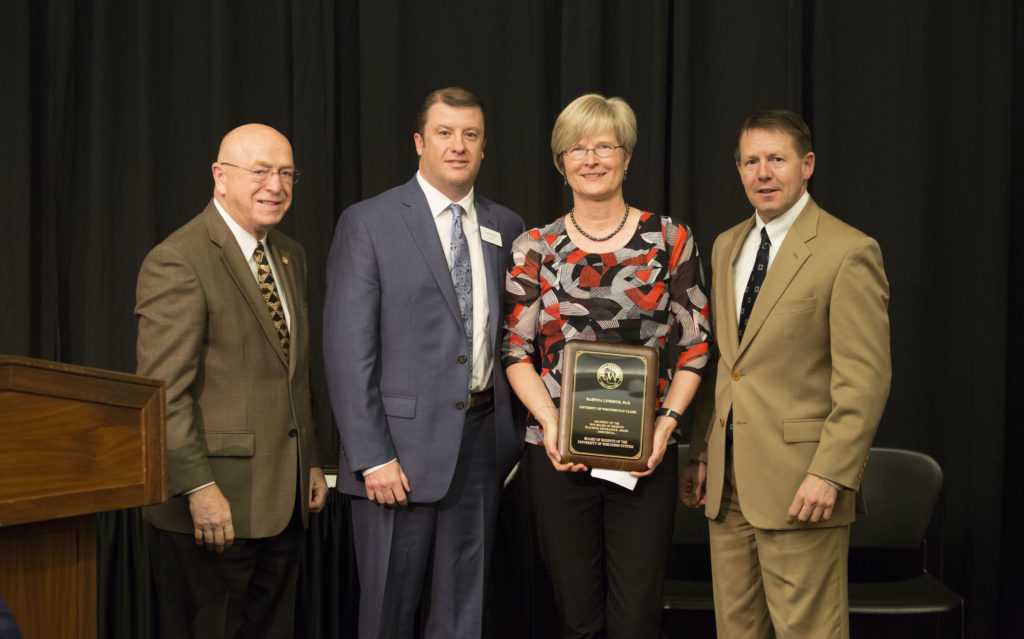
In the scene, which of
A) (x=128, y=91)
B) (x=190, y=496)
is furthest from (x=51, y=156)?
(x=190, y=496)

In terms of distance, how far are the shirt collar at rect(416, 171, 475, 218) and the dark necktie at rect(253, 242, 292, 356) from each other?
1.70 feet

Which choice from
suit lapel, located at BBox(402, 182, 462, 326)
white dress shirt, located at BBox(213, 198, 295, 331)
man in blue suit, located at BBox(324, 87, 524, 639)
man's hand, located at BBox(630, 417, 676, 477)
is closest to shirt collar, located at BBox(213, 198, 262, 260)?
white dress shirt, located at BBox(213, 198, 295, 331)

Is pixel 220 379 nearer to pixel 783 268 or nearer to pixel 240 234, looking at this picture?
pixel 240 234

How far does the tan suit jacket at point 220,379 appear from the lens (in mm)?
2225

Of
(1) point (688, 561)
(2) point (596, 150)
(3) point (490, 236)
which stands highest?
(2) point (596, 150)

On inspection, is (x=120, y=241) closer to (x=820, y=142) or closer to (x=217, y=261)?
(x=217, y=261)

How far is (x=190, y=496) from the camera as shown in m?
2.23

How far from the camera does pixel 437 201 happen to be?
259cm

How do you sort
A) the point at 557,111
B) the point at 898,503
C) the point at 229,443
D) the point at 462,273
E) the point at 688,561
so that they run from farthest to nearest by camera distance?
1. the point at 557,111
2. the point at 688,561
3. the point at 898,503
4. the point at 462,273
5. the point at 229,443

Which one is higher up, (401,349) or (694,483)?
(401,349)

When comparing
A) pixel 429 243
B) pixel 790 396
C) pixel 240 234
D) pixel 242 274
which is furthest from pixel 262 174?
pixel 790 396

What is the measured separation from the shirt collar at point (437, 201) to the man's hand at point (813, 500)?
126cm

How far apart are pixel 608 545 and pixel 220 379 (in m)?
1.17

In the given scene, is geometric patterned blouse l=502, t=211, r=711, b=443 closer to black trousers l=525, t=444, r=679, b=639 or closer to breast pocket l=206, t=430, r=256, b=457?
black trousers l=525, t=444, r=679, b=639
